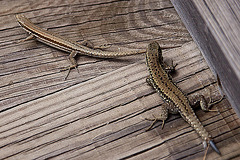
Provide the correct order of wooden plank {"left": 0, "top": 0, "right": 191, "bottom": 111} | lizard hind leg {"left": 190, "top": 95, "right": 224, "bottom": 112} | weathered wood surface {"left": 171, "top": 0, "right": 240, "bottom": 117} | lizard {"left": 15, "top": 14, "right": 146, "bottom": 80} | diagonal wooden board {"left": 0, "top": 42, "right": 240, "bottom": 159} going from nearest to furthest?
weathered wood surface {"left": 171, "top": 0, "right": 240, "bottom": 117}, diagonal wooden board {"left": 0, "top": 42, "right": 240, "bottom": 159}, lizard hind leg {"left": 190, "top": 95, "right": 224, "bottom": 112}, wooden plank {"left": 0, "top": 0, "right": 191, "bottom": 111}, lizard {"left": 15, "top": 14, "right": 146, "bottom": 80}

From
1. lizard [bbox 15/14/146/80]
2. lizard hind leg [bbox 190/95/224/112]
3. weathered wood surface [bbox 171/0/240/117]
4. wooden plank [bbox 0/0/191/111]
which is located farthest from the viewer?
lizard [bbox 15/14/146/80]

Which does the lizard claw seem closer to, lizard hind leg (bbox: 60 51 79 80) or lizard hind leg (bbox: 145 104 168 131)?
lizard hind leg (bbox: 145 104 168 131)

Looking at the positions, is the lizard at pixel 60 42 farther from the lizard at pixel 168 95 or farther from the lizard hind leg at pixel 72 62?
the lizard at pixel 168 95

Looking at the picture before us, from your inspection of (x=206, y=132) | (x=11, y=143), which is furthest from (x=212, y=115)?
(x=11, y=143)

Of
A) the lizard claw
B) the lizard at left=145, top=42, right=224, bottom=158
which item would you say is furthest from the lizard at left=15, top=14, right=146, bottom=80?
the lizard claw

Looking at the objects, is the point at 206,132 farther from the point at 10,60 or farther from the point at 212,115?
the point at 10,60

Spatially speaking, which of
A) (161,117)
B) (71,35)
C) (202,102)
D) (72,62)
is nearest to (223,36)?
(202,102)
